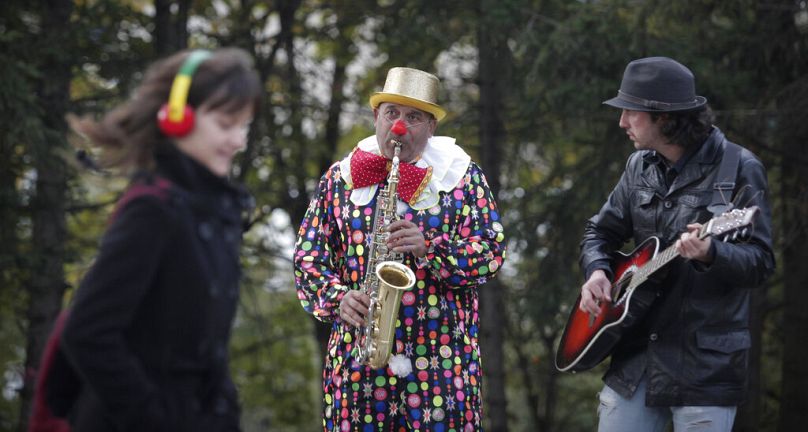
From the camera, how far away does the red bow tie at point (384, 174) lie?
4137 mm

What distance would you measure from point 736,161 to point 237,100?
2.07m

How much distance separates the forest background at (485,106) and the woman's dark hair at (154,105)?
4.85 m

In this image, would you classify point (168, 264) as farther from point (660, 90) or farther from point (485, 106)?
point (485, 106)

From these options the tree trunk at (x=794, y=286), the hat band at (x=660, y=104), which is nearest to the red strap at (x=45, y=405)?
the hat band at (x=660, y=104)

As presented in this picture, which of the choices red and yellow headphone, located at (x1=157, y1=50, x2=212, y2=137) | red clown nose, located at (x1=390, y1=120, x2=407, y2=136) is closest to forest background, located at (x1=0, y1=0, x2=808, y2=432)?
red clown nose, located at (x1=390, y1=120, x2=407, y2=136)

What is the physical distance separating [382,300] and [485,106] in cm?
557

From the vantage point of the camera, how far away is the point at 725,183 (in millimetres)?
3734

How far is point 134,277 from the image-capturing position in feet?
7.79

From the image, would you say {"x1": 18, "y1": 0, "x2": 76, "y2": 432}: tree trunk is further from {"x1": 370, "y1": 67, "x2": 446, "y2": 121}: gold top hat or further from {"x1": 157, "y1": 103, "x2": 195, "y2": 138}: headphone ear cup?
{"x1": 157, "y1": 103, "x2": 195, "y2": 138}: headphone ear cup

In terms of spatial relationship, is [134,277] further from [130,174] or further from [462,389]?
[462,389]

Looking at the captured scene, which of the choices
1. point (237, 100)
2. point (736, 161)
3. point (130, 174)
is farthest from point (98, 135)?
point (736, 161)

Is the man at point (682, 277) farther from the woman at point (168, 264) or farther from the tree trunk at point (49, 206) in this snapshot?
the tree trunk at point (49, 206)

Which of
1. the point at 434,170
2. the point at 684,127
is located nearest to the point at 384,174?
the point at 434,170

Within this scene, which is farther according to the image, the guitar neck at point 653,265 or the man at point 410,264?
the man at point 410,264
